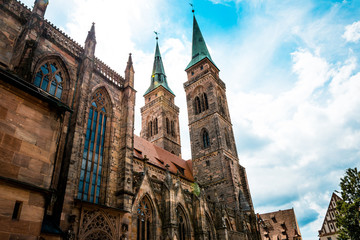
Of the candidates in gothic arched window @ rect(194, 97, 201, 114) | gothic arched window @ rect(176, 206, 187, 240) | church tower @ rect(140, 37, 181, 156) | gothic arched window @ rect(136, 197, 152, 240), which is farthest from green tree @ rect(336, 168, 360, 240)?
church tower @ rect(140, 37, 181, 156)

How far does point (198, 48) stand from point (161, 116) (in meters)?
A: 12.4

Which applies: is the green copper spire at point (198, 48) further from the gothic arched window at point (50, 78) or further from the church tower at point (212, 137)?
the gothic arched window at point (50, 78)

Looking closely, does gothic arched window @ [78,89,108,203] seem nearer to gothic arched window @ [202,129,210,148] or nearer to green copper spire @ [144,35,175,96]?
gothic arched window @ [202,129,210,148]

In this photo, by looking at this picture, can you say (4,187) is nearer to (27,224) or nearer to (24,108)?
(27,224)

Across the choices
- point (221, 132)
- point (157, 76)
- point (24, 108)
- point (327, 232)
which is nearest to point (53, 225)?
point (24, 108)

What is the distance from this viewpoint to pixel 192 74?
119 feet

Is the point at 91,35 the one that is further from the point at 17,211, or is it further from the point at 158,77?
the point at 158,77

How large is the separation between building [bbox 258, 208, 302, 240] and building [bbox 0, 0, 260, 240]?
18624mm

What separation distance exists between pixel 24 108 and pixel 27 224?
276 cm

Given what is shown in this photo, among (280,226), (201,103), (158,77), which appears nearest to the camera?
(201,103)

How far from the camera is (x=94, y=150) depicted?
13.0m

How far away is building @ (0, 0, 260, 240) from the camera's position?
5594 mm

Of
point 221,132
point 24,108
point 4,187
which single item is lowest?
point 4,187

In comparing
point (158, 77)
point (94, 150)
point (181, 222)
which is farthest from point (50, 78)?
point (158, 77)
